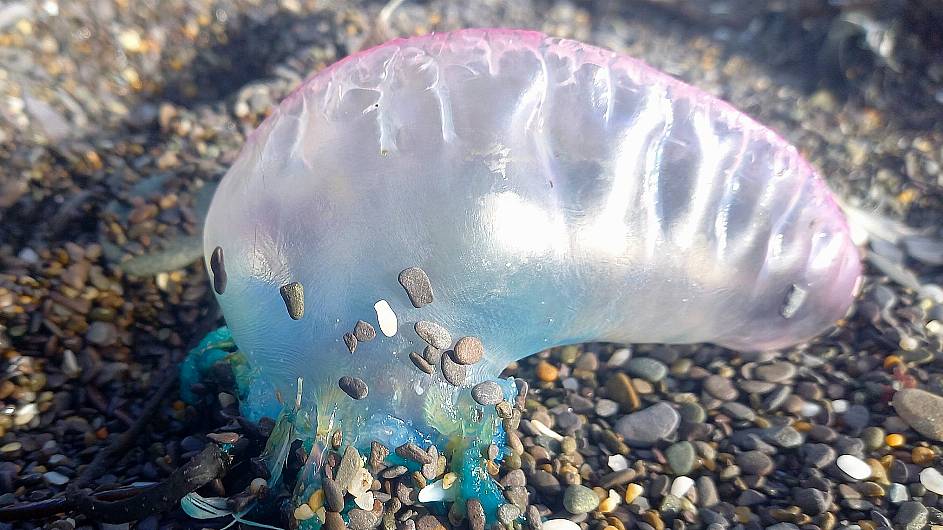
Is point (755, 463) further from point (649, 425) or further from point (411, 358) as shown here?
point (411, 358)

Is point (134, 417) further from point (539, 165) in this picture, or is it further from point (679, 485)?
point (679, 485)

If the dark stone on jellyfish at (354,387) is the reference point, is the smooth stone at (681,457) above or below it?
below

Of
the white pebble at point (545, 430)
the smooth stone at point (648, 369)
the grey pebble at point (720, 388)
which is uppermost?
the white pebble at point (545, 430)

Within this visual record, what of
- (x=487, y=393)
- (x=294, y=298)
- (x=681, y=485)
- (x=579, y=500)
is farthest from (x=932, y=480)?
(x=294, y=298)

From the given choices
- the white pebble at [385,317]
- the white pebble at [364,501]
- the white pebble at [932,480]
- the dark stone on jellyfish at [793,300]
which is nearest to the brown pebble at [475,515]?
the white pebble at [364,501]

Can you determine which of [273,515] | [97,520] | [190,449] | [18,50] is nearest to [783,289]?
[273,515]

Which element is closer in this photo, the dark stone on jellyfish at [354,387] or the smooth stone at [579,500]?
the dark stone on jellyfish at [354,387]

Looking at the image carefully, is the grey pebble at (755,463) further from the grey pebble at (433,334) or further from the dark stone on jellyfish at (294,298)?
the dark stone on jellyfish at (294,298)
